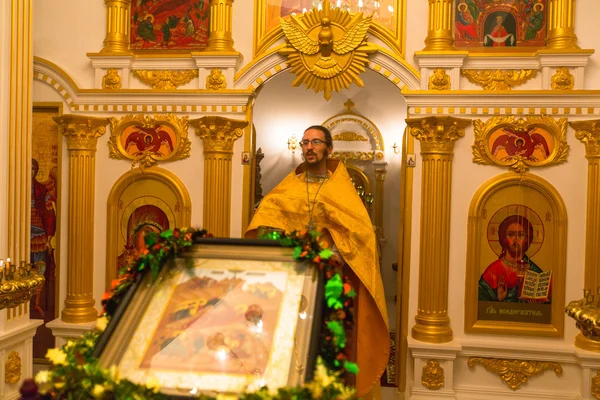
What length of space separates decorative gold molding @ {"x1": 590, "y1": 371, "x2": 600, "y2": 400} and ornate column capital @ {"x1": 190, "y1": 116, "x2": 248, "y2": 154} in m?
4.28

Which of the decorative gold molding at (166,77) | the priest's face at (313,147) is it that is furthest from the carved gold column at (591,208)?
the decorative gold molding at (166,77)

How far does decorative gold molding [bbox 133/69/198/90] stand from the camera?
6535mm

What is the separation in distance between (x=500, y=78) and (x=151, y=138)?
12.1 feet

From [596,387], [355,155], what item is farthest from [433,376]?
[355,155]

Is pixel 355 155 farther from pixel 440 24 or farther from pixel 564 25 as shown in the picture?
pixel 564 25

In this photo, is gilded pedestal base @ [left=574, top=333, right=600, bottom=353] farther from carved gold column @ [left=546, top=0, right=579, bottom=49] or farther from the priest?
carved gold column @ [left=546, top=0, right=579, bottom=49]

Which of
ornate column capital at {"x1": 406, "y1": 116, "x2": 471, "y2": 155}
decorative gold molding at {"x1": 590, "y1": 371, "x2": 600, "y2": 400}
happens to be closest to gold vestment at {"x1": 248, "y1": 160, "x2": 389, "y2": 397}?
ornate column capital at {"x1": 406, "y1": 116, "x2": 471, "y2": 155}

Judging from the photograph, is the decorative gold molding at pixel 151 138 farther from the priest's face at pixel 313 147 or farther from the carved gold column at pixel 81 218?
the priest's face at pixel 313 147

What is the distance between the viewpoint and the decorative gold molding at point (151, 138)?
6469 mm

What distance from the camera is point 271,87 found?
10188 mm

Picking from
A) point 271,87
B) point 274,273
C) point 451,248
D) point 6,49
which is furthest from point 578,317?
point 271,87

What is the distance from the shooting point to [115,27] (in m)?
6.57

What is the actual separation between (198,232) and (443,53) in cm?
392

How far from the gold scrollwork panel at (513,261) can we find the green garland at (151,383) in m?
3.72
